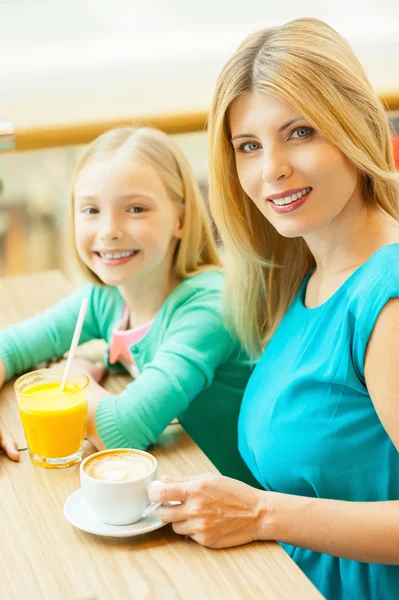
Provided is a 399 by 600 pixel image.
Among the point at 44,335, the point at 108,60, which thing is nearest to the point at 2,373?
the point at 44,335

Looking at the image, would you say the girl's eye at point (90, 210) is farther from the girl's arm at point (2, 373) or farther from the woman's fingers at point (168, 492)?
the woman's fingers at point (168, 492)

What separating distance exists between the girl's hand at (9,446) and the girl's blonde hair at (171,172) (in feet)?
1.54

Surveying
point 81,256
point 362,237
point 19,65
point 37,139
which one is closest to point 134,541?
point 362,237

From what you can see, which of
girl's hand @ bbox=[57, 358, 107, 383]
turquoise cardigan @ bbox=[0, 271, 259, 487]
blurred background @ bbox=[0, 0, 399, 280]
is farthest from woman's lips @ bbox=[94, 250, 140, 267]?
blurred background @ bbox=[0, 0, 399, 280]

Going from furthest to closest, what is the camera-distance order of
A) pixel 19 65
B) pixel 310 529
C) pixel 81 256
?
pixel 19 65 → pixel 81 256 → pixel 310 529

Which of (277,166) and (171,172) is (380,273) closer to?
(277,166)

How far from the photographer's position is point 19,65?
305cm

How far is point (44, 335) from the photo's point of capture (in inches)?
64.2

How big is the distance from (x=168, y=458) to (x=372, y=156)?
0.55 metres

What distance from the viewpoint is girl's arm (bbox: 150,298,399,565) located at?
985mm

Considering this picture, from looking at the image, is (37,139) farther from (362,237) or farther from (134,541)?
(134,541)

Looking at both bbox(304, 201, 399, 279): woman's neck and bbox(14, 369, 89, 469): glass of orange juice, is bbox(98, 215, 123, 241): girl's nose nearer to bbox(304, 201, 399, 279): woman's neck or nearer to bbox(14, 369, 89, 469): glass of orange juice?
bbox(14, 369, 89, 469): glass of orange juice

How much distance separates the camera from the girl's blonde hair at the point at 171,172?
152 centimetres

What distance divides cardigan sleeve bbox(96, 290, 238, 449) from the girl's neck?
9cm
